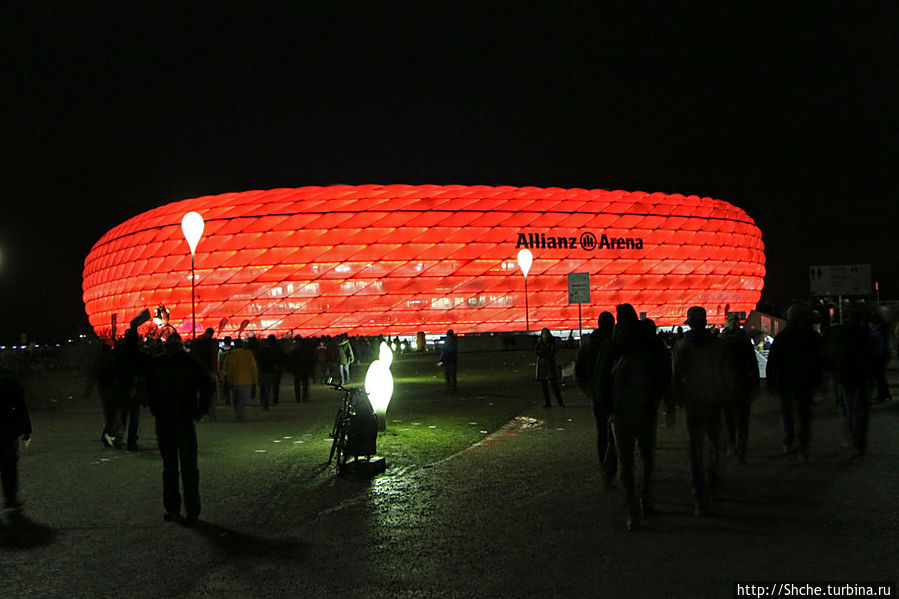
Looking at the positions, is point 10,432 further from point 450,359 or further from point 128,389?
point 450,359

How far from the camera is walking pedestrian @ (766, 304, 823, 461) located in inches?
336

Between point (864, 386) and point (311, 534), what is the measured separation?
611 cm

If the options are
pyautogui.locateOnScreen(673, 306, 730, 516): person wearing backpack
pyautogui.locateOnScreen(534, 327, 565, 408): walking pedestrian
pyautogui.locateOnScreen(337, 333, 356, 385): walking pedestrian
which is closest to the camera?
pyautogui.locateOnScreen(673, 306, 730, 516): person wearing backpack

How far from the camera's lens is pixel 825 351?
898cm

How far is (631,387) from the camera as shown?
19.0 feet

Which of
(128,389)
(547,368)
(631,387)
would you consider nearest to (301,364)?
(547,368)

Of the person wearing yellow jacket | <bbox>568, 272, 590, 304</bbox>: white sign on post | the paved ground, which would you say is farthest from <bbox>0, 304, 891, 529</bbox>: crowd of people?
<bbox>568, 272, 590, 304</bbox>: white sign on post

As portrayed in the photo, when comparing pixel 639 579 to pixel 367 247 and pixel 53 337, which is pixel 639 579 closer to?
pixel 367 247

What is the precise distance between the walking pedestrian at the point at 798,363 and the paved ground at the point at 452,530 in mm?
602

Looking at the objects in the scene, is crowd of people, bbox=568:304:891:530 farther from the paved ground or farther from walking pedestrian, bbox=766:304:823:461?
the paved ground

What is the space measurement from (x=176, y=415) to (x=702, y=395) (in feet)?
13.2

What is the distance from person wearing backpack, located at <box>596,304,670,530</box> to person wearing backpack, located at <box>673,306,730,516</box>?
1.17 ft

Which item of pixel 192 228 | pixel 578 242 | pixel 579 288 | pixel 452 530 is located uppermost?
pixel 578 242

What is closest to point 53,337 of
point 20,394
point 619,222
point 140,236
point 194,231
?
point 140,236
